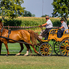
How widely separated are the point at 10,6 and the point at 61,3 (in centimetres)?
1015

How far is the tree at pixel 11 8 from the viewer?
32312 millimetres

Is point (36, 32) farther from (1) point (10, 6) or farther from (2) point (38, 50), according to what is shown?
(1) point (10, 6)

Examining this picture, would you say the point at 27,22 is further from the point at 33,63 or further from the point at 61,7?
the point at 33,63

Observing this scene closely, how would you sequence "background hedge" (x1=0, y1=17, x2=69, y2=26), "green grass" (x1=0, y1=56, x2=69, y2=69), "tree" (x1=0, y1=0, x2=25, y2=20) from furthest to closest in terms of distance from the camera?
"background hedge" (x1=0, y1=17, x2=69, y2=26) → "tree" (x1=0, y1=0, x2=25, y2=20) → "green grass" (x1=0, y1=56, x2=69, y2=69)

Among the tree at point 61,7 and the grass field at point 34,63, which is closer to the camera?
the grass field at point 34,63

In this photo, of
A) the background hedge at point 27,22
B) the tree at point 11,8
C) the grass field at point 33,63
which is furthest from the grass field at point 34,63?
the background hedge at point 27,22

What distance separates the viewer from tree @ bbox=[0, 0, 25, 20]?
1272 inches

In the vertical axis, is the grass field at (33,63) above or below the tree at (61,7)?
below

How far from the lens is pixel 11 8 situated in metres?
33.5

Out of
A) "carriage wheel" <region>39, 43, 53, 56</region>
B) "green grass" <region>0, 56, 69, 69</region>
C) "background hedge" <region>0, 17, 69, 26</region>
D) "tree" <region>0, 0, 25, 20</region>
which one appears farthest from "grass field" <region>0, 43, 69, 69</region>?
"background hedge" <region>0, 17, 69, 26</region>

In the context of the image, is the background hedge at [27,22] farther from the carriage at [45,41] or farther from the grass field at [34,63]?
the grass field at [34,63]

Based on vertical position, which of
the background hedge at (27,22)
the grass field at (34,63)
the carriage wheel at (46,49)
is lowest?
the grass field at (34,63)

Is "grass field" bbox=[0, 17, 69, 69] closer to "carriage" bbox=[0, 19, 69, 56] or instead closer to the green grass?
the green grass

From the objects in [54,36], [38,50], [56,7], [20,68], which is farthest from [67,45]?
[56,7]
